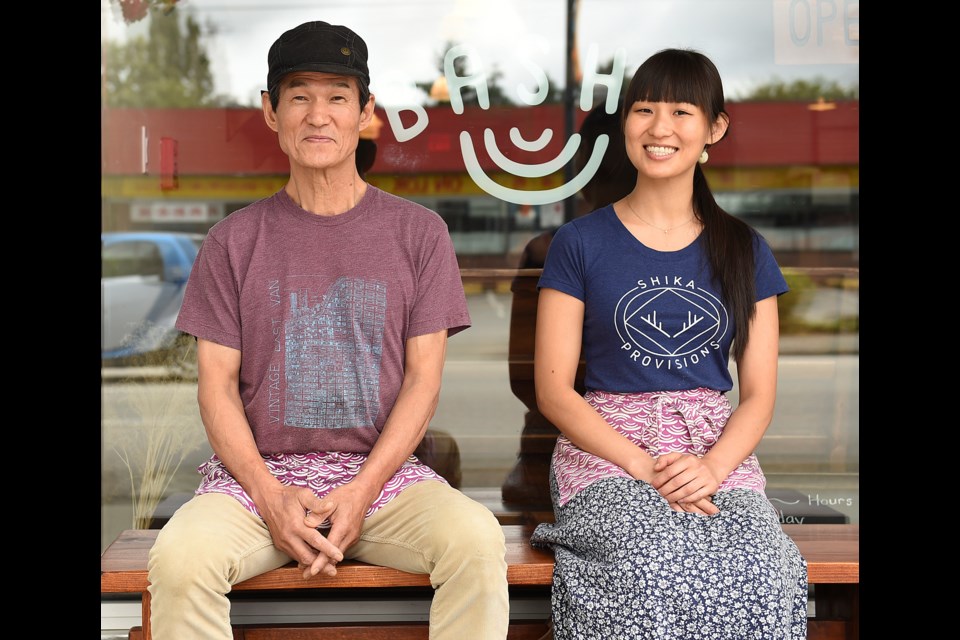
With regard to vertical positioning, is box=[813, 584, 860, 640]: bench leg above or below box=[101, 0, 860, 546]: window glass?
below

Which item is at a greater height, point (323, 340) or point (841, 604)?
point (323, 340)

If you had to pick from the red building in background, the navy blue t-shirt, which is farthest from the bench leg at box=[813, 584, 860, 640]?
the red building in background


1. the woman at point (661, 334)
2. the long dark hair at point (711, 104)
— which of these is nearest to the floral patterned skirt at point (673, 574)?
the woman at point (661, 334)

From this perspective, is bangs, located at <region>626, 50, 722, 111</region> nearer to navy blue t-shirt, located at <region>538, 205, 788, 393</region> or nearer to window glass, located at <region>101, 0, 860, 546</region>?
navy blue t-shirt, located at <region>538, 205, 788, 393</region>

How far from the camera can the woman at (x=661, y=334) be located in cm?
248

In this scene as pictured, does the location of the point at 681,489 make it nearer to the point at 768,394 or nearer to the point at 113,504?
the point at 768,394

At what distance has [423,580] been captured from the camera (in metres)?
2.43

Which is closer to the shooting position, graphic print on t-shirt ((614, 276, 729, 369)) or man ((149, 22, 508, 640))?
man ((149, 22, 508, 640))

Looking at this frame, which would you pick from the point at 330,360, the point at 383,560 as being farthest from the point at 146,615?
the point at 330,360

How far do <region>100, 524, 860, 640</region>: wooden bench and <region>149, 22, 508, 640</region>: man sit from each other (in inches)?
2.3

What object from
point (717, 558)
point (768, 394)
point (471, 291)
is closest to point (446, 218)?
point (471, 291)

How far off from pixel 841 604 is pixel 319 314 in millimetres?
1686

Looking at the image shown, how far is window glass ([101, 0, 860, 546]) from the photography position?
3.46 meters

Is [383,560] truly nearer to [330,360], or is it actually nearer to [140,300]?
[330,360]
